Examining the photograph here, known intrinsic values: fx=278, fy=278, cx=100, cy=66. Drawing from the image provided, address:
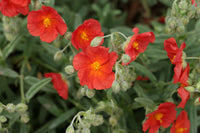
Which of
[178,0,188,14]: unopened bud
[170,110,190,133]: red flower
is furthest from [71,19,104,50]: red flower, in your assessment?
[170,110,190,133]: red flower

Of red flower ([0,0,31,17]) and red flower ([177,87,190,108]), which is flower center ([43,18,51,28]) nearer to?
red flower ([0,0,31,17])

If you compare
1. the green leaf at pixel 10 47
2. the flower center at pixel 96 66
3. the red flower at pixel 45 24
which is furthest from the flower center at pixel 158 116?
the green leaf at pixel 10 47

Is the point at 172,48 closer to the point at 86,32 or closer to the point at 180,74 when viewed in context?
the point at 180,74

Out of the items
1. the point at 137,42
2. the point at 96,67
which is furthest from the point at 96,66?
the point at 137,42

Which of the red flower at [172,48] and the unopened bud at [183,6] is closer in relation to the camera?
the red flower at [172,48]

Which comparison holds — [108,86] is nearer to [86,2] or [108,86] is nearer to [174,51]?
[174,51]

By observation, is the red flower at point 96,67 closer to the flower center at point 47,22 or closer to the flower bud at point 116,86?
the flower bud at point 116,86

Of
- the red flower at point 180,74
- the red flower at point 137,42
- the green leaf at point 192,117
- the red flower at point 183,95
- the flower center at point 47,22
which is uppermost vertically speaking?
the red flower at point 137,42

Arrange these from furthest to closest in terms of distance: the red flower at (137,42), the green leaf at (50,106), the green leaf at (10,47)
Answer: the green leaf at (50,106)
the green leaf at (10,47)
the red flower at (137,42)
